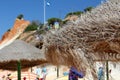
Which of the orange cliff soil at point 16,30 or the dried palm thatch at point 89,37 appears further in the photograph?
the orange cliff soil at point 16,30

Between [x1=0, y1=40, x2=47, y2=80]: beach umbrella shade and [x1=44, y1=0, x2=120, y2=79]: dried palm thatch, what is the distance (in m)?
8.90

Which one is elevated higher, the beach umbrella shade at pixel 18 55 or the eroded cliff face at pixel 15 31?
the eroded cliff face at pixel 15 31

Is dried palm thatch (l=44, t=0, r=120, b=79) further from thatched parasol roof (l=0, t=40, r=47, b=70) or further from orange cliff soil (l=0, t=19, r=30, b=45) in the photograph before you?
orange cliff soil (l=0, t=19, r=30, b=45)

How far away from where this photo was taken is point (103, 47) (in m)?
4.08

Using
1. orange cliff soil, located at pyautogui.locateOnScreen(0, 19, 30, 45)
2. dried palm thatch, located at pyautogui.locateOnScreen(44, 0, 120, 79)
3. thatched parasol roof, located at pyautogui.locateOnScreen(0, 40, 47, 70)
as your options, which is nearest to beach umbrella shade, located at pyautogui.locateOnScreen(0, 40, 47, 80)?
thatched parasol roof, located at pyautogui.locateOnScreen(0, 40, 47, 70)

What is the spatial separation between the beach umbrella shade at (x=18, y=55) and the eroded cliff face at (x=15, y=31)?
138 ft

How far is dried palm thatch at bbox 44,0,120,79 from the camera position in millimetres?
3510

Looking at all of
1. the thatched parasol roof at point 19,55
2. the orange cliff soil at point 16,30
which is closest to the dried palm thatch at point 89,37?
the thatched parasol roof at point 19,55

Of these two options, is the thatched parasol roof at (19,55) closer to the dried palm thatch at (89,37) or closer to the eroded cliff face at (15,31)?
the dried palm thatch at (89,37)

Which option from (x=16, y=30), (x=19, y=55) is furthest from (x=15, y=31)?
(x=19, y=55)

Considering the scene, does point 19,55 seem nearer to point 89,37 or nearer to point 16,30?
point 89,37

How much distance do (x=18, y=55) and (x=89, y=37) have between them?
960 cm

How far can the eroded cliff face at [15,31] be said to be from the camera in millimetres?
56562

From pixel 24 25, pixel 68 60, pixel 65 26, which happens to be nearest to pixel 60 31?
pixel 65 26
